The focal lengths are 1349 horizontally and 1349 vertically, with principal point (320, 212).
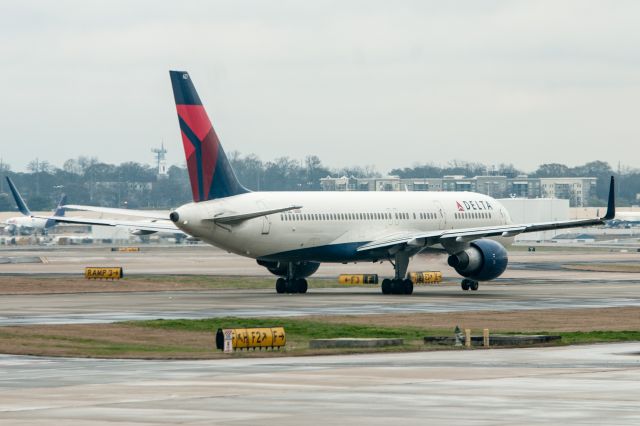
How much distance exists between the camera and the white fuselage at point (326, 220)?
64000 mm

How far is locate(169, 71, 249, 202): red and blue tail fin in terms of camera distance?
63281mm

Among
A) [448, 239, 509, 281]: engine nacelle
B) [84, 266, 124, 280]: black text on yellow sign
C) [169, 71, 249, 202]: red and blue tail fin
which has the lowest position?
[84, 266, 124, 280]: black text on yellow sign

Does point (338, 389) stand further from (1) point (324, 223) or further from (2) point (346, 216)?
(2) point (346, 216)

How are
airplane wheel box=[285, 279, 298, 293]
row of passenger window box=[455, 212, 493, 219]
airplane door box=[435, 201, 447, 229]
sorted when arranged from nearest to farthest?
airplane wheel box=[285, 279, 298, 293] < airplane door box=[435, 201, 447, 229] < row of passenger window box=[455, 212, 493, 219]

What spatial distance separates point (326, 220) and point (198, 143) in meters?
9.44

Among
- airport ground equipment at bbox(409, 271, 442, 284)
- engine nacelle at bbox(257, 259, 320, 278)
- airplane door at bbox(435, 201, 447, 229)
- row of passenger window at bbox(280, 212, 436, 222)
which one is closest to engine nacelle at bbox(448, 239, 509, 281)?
row of passenger window at bbox(280, 212, 436, 222)

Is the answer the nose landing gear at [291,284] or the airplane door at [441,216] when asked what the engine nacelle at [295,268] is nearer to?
the nose landing gear at [291,284]

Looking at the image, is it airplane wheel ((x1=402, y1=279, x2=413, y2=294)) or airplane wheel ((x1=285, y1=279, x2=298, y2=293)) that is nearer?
airplane wheel ((x1=402, y1=279, x2=413, y2=294))

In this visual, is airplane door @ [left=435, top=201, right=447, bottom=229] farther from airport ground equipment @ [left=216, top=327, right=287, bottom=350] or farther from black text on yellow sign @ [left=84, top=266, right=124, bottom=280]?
airport ground equipment @ [left=216, top=327, right=287, bottom=350]

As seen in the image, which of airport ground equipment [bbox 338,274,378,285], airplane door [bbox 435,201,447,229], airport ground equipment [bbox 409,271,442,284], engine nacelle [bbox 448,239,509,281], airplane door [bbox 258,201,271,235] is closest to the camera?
airplane door [bbox 258,201,271,235]

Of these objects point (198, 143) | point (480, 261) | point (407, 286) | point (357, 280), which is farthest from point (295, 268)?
point (198, 143)

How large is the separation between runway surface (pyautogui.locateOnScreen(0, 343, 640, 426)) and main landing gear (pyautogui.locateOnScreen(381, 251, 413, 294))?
3044 cm

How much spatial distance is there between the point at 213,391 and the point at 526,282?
55756 mm

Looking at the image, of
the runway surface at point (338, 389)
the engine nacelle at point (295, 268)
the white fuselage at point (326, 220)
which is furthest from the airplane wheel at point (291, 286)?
the runway surface at point (338, 389)
